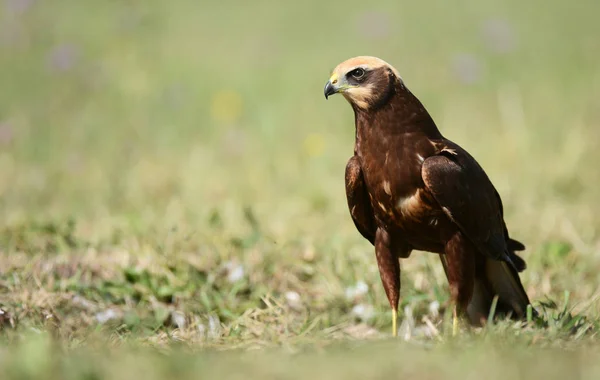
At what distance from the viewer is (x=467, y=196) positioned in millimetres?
3799

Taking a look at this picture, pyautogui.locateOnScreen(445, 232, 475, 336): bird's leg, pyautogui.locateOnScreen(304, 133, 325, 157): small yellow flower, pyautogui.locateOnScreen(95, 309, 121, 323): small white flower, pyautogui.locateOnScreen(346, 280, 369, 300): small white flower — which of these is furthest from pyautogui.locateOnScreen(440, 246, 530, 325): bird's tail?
pyautogui.locateOnScreen(304, 133, 325, 157): small yellow flower

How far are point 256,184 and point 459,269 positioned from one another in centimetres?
339

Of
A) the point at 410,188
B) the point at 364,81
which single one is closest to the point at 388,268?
the point at 410,188

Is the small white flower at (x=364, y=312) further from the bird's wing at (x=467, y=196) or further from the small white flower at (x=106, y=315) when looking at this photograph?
the small white flower at (x=106, y=315)

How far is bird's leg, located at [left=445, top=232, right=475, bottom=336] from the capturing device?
153 inches

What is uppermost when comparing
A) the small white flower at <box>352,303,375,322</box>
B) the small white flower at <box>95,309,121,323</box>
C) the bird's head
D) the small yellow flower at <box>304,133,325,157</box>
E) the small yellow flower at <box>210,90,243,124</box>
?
the bird's head

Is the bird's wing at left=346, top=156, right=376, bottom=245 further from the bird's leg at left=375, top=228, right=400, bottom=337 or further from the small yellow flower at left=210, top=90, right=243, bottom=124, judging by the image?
the small yellow flower at left=210, top=90, right=243, bottom=124

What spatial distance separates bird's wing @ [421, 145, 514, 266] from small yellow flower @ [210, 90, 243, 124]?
4.80 meters

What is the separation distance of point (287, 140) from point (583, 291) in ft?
12.5

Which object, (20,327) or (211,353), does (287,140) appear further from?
(211,353)

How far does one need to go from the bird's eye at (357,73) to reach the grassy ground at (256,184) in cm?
117

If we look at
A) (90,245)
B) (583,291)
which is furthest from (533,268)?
(90,245)

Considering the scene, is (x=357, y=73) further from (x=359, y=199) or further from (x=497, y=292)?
(x=497, y=292)

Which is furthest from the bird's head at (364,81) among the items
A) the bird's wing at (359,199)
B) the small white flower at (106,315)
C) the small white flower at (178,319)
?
the small white flower at (106,315)
